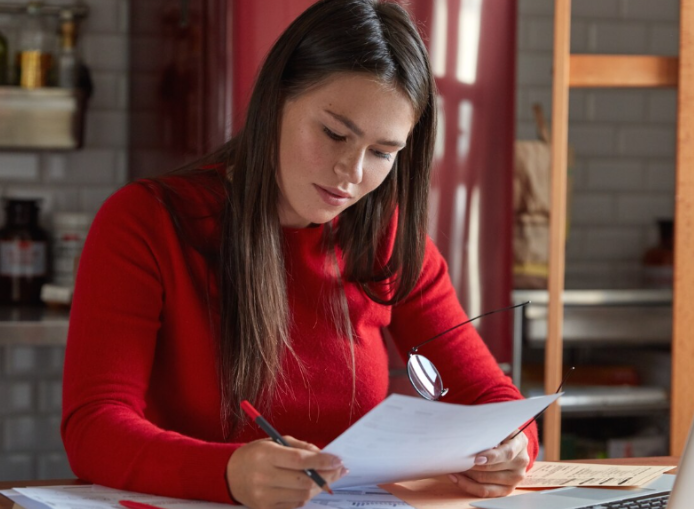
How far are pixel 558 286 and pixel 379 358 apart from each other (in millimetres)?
785

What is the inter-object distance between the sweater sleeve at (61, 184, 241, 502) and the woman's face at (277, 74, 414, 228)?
0.60ft

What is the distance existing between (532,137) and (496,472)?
6.66 feet

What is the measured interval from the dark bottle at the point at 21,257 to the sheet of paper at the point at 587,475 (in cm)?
160

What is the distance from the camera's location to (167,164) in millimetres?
2299

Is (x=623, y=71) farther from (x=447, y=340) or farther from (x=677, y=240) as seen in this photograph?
(x=447, y=340)

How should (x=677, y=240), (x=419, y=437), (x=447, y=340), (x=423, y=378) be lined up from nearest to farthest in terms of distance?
(x=419, y=437) < (x=423, y=378) < (x=447, y=340) < (x=677, y=240)

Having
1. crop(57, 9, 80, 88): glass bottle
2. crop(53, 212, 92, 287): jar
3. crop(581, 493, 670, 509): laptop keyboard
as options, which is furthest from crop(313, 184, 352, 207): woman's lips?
crop(57, 9, 80, 88): glass bottle

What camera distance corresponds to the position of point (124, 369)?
46.5 inches

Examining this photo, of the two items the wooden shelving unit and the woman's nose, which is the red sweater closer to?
the woman's nose

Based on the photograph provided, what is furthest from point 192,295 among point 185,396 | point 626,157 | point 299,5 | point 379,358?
point 626,157

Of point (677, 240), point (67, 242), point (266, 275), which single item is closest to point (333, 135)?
point (266, 275)

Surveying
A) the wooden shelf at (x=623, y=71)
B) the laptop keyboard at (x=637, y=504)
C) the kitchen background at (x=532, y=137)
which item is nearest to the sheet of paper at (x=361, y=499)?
the laptop keyboard at (x=637, y=504)

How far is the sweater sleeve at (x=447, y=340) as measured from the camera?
1.46 meters

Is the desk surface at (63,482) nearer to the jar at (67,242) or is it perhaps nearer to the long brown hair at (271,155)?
the long brown hair at (271,155)
